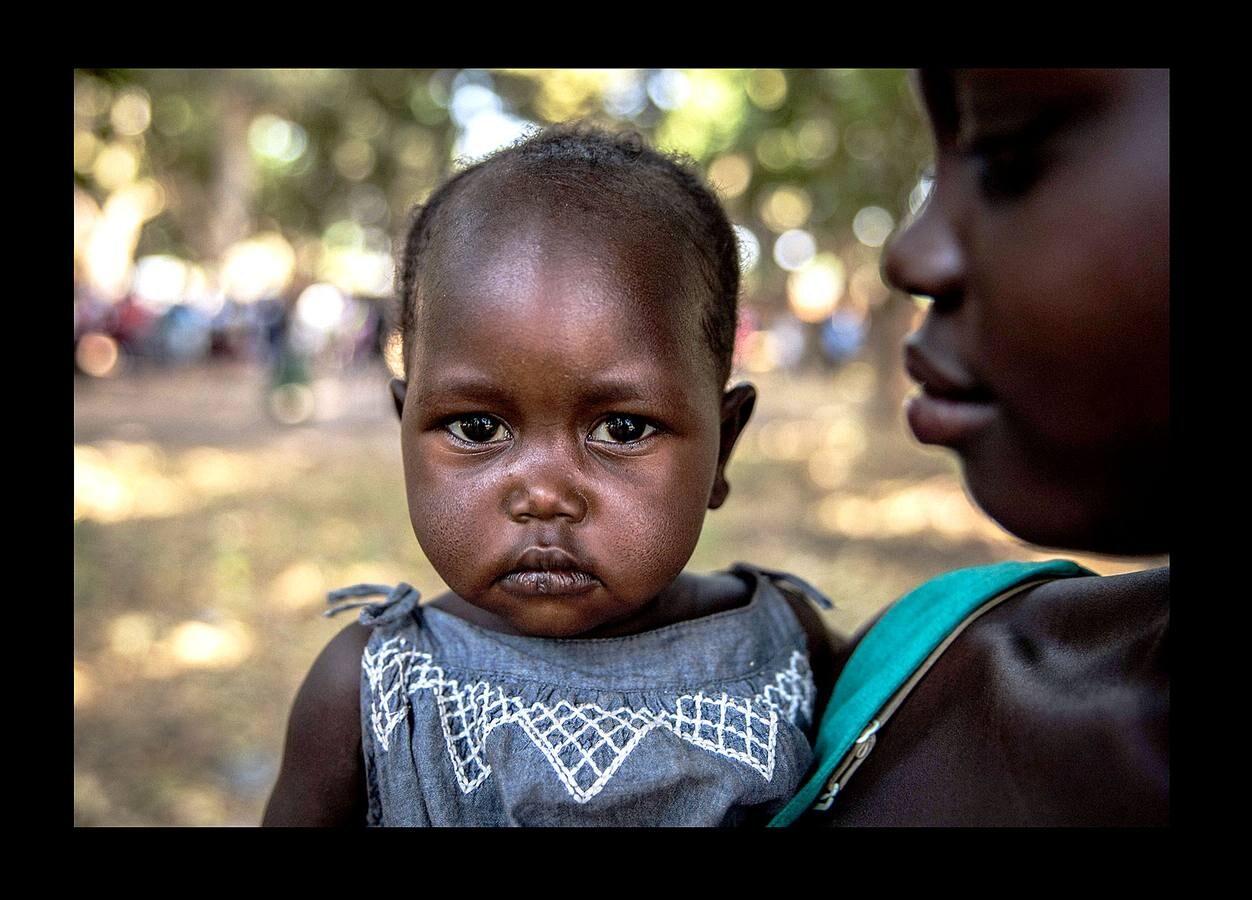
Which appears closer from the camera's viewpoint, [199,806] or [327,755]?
[327,755]

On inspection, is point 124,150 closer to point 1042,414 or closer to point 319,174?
point 319,174

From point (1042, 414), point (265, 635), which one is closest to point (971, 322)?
point (1042, 414)

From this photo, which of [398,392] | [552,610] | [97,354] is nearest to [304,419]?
[97,354]

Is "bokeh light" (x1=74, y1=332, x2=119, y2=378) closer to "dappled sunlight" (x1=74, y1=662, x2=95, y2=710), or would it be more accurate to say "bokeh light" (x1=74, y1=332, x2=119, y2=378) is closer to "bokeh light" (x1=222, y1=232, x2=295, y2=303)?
"bokeh light" (x1=222, y1=232, x2=295, y2=303)

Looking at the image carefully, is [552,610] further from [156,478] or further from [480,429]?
[156,478]

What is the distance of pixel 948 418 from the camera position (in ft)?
3.45

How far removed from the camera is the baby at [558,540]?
132 centimetres

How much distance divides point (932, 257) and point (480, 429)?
2.18ft

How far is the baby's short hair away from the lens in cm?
143

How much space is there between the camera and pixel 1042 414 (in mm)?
917

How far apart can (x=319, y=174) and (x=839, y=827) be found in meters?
38.7

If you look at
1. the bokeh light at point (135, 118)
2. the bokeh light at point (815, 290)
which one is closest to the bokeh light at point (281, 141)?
the bokeh light at point (135, 118)

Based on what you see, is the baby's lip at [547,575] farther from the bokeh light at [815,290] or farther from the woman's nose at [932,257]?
the bokeh light at [815,290]

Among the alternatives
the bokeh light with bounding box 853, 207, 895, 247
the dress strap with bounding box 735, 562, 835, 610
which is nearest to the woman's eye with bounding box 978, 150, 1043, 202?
the dress strap with bounding box 735, 562, 835, 610
